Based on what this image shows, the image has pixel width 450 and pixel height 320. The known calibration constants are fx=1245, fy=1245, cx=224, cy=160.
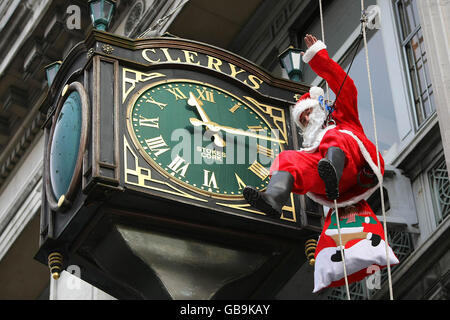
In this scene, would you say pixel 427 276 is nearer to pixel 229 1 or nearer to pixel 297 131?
pixel 297 131

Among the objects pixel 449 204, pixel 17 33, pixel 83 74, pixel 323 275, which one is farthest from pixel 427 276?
pixel 17 33

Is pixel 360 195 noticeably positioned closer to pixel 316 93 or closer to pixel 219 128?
pixel 316 93

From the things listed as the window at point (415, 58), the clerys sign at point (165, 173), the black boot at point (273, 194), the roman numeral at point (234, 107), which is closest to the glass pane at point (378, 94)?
the window at point (415, 58)

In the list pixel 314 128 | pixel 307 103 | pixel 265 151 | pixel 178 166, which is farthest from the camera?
pixel 265 151

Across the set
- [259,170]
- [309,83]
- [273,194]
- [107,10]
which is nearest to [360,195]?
[273,194]

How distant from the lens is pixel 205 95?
810cm

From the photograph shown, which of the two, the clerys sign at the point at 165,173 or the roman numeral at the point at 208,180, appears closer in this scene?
the clerys sign at the point at 165,173

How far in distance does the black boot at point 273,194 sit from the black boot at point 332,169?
0.23 meters

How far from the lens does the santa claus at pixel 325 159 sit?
666 centimetres

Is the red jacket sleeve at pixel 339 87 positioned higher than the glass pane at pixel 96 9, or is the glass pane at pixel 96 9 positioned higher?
the glass pane at pixel 96 9

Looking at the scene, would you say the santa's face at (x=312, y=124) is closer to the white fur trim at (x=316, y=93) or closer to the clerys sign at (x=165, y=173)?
the white fur trim at (x=316, y=93)

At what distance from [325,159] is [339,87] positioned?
0.73 m

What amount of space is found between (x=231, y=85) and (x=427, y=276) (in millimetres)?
1788

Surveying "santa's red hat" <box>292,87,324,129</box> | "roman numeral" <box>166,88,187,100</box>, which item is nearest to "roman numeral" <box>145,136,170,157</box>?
"roman numeral" <box>166,88,187,100</box>
